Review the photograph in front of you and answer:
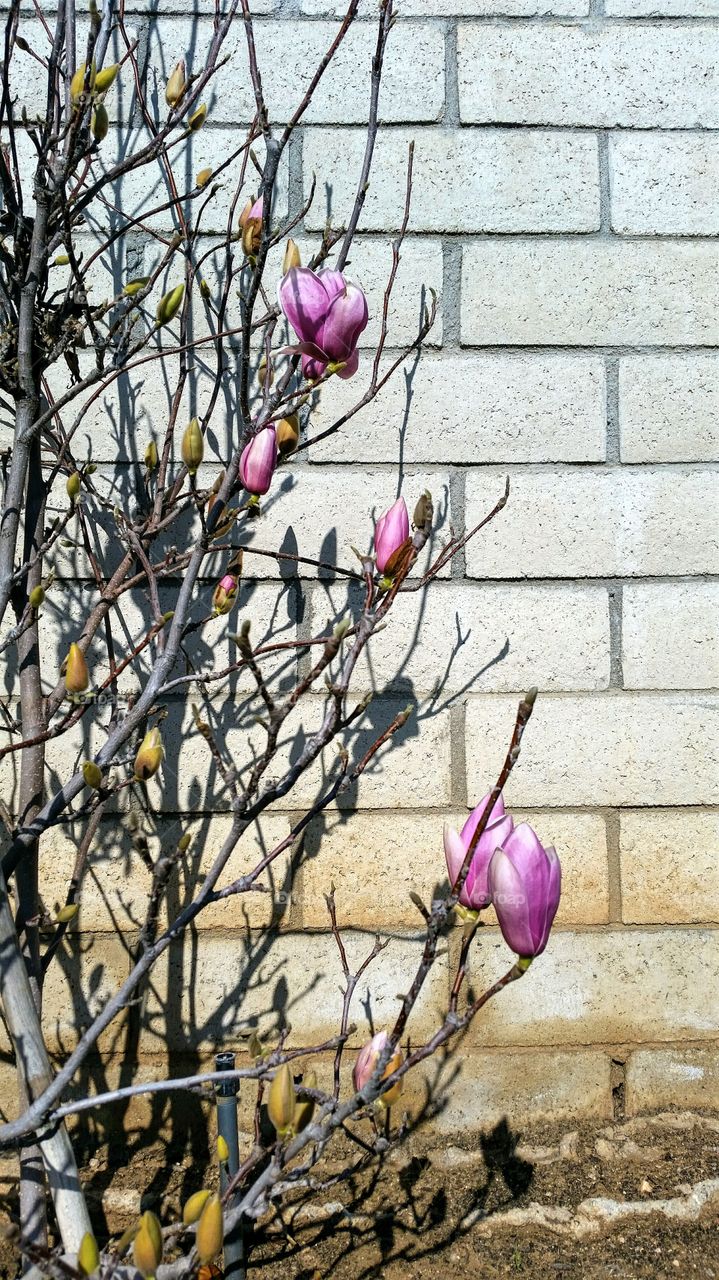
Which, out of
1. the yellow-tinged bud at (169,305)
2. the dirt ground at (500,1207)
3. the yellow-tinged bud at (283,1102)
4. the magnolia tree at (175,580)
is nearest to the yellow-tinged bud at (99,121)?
the magnolia tree at (175,580)

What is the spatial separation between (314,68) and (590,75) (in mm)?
541

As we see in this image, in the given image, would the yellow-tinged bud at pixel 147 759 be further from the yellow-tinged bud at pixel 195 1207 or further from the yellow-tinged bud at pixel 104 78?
Result: the yellow-tinged bud at pixel 104 78

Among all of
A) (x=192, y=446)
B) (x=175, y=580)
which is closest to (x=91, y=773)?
(x=192, y=446)

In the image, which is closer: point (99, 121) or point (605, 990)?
point (99, 121)

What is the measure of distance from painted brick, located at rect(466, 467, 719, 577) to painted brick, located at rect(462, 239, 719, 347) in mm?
268

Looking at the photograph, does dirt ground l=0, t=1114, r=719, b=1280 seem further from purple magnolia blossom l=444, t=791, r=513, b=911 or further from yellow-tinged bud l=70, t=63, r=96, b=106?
yellow-tinged bud l=70, t=63, r=96, b=106

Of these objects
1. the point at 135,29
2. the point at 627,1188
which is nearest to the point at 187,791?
the point at 627,1188

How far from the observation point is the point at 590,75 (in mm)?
1908

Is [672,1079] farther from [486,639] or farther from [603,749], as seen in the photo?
[486,639]

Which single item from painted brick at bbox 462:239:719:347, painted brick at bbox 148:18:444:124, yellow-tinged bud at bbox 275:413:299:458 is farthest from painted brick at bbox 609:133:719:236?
yellow-tinged bud at bbox 275:413:299:458

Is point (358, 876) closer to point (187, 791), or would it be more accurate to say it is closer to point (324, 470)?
point (187, 791)

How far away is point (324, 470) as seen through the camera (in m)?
1.92

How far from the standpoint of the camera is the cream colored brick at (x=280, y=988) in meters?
1.89

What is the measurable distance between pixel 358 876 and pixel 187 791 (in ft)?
1.24
